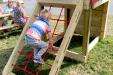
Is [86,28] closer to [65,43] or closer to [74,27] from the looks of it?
[74,27]

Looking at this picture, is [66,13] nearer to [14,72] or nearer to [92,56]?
[92,56]

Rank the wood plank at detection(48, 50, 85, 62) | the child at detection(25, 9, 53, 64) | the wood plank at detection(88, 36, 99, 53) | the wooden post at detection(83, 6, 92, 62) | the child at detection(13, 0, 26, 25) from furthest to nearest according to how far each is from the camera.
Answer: the child at detection(13, 0, 26, 25) → the wood plank at detection(88, 36, 99, 53) → the wood plank at detection(48, 50, 85, 62) → the wooden post at detection(83, 6, 92, 62) → the child at detection(25, 9, 53, 64)

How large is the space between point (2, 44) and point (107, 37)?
8.02 ft

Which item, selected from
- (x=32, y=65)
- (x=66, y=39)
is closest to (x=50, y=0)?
(x=66, y=39)

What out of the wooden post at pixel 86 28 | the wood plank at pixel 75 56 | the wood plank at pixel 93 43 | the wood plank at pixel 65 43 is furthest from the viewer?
the wood plank at pixel 93 43

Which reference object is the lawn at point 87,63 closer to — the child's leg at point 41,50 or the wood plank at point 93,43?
the wood plank at point 93,43

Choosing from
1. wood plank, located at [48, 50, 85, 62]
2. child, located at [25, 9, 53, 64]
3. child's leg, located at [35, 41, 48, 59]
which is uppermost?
child, located at [25, 9, 53, 64]

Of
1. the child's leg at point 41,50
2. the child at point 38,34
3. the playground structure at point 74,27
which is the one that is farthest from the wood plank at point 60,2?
the child's leg at point 41,50

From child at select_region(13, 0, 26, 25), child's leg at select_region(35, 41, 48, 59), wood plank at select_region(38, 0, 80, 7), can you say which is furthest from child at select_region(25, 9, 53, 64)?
child at select_region(13, 0, 26, 25)

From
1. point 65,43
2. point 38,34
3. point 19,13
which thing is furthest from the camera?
point 19,13

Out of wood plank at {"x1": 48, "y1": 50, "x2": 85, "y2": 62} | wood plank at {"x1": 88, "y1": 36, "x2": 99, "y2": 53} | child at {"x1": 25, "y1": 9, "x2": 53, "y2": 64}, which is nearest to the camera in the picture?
child at {"x1": 25, "y1": 9, "x2": 53, "y2": 64}

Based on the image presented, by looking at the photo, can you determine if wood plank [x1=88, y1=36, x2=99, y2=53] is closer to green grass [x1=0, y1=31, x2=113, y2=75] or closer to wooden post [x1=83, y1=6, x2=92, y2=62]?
green grass [x1=0, y1=31, x2=113, y2=75]

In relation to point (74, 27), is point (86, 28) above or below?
below

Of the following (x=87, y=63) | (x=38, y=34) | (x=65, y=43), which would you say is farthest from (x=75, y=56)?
(x=38, y=34)
